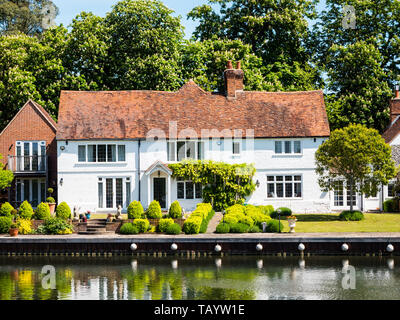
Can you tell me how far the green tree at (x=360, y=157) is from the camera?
3784 cm

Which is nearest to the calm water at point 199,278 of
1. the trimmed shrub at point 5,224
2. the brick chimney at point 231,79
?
the trimmed shrub at point 5,224

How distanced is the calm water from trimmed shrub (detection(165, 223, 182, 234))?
7.92 feet

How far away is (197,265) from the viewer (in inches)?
1203

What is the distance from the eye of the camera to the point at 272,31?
195 ft

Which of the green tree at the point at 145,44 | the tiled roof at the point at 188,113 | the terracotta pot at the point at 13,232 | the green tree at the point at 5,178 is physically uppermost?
the green tree at the point at 145,44

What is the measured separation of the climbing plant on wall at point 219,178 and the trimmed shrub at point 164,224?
27.3ft

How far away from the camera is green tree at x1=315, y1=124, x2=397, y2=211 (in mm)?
37844

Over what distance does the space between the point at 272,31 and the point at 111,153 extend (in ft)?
75.6

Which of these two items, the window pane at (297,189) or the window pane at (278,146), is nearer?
the window pane at (297,189)

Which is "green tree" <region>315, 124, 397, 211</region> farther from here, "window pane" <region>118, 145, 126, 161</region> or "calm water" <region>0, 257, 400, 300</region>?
"window pane" <region>118, 145, 126, 161</region>

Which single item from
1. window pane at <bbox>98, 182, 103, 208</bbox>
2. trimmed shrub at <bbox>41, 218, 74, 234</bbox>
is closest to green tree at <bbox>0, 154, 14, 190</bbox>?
window pane at <bbox>98, 182, 103, 208</bbox>

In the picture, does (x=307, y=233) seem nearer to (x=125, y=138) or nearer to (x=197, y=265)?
(x=197, y=265)

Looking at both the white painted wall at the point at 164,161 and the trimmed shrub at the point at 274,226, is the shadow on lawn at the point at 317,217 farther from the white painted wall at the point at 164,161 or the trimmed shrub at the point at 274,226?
the trimmed shrub at the point at 274,226

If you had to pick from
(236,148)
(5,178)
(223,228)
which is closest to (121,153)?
(5,178)
